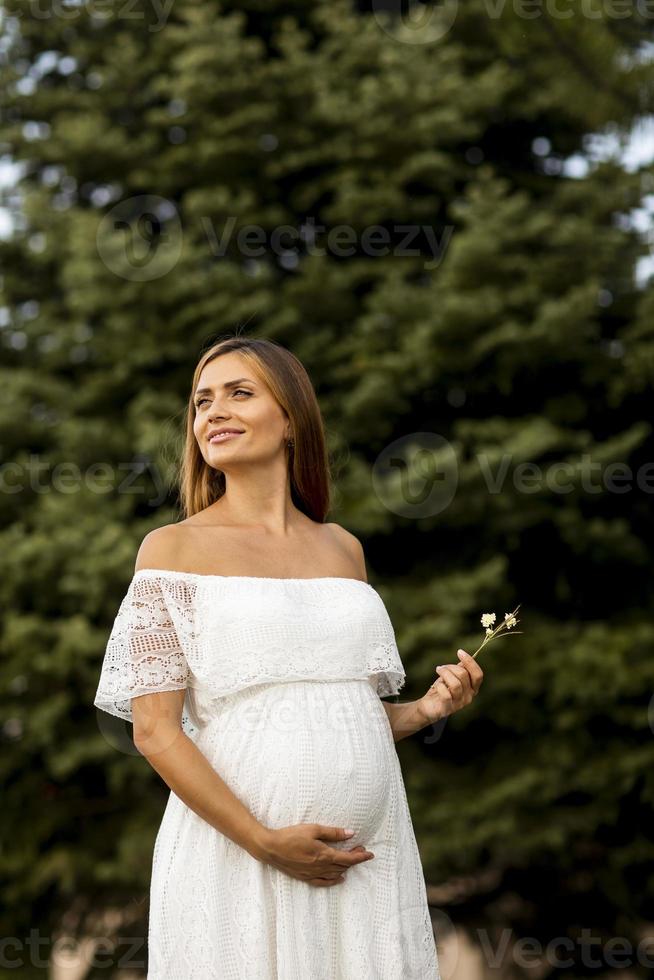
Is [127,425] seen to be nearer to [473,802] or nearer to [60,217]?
[60,217]

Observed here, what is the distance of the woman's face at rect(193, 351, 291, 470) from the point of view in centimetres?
236

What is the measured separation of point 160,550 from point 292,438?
1.38 ft

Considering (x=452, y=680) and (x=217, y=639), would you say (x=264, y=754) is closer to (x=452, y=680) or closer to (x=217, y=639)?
(x=217, y=639)

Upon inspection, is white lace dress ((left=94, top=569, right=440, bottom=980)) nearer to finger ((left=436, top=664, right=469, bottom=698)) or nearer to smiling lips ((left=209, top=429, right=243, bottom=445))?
finger ((left=436, top=664, right=469, bottom=698))

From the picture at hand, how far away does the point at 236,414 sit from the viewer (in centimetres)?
236

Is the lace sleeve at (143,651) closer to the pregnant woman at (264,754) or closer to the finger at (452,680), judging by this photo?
the pregnant woman at (264,754)

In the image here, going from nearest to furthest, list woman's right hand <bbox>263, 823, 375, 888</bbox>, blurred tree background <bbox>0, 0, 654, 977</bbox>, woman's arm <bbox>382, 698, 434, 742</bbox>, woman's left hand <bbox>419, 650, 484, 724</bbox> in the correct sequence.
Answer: woman's right hand <bbox>263, 823, 375, 888</bbox> → woman's left hand <bbox>419, 650, 484, 724</bbox> → woman's arm <bbox>382, 698, 434, 742</bbox> → blurred tree background <bbox>0, 0, 654, 977</bbox>

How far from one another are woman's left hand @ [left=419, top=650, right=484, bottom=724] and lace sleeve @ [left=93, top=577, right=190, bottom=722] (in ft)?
1.57

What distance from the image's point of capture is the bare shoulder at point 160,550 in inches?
86.8

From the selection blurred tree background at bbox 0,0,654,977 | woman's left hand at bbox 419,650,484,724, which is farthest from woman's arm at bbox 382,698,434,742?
blurred tree background at bbox 0,0,654,977

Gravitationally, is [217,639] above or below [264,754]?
above

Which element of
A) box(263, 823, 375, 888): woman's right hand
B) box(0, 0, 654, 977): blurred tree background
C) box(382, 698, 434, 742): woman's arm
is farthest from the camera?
box(0, 0, 654, 977): blurred tree background

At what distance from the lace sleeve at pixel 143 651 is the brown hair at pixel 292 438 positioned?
1.28 ft

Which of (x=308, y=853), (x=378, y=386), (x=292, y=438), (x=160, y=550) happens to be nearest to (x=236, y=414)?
(x=292, y=438)
